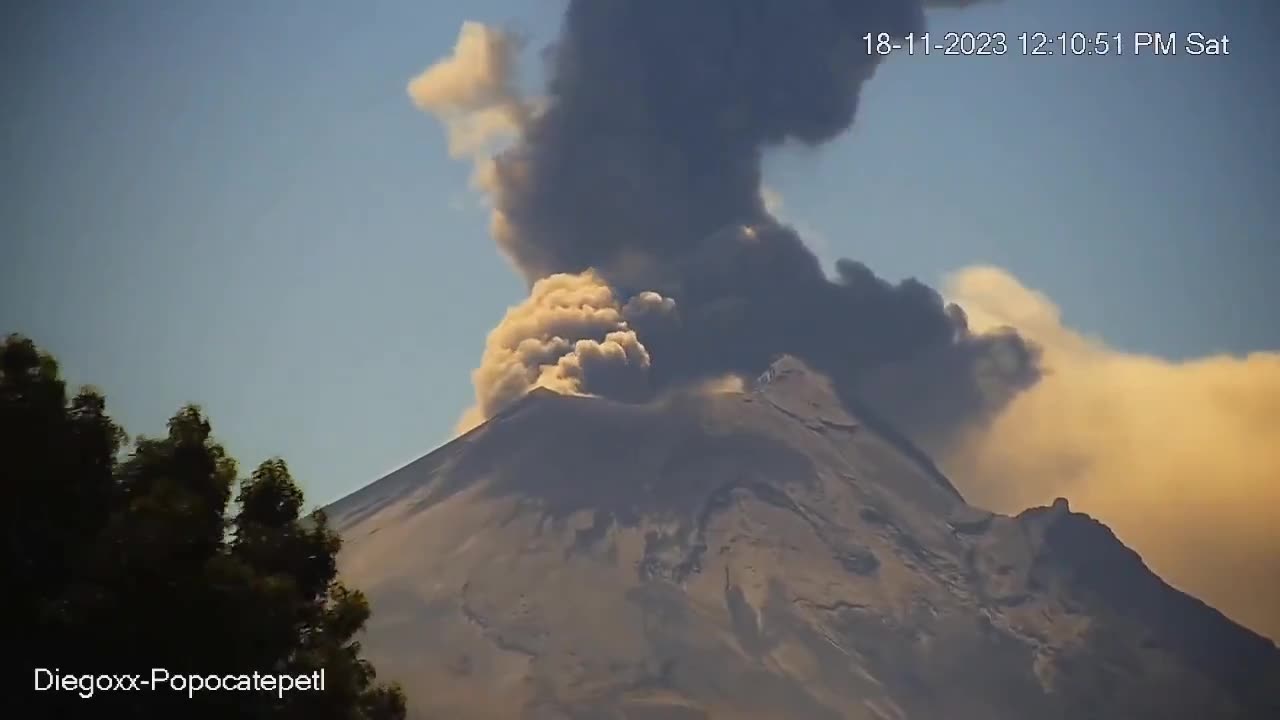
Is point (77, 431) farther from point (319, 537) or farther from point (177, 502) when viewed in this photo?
point (319, 537)

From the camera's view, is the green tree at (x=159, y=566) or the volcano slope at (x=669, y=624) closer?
the green tree at (x=159, y=566)

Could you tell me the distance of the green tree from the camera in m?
16.5

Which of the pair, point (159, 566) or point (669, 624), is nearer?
point (159, 566)

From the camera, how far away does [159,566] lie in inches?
656

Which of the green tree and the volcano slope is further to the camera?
the volcano slope

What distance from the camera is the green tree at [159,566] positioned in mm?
16453

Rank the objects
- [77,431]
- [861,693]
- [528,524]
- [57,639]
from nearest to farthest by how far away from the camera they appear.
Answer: [57,639], [77,431], [861,693], [528,524]

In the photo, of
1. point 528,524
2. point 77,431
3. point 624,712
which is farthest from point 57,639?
point 528,524

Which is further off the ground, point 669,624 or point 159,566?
point 669,624

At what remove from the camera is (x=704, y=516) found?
19625 centimetres

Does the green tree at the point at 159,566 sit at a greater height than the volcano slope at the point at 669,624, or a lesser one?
lesser

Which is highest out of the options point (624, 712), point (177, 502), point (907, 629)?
point (907, 629)

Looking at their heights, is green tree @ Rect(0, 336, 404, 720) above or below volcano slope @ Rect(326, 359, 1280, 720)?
below

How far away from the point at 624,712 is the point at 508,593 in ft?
90.1
